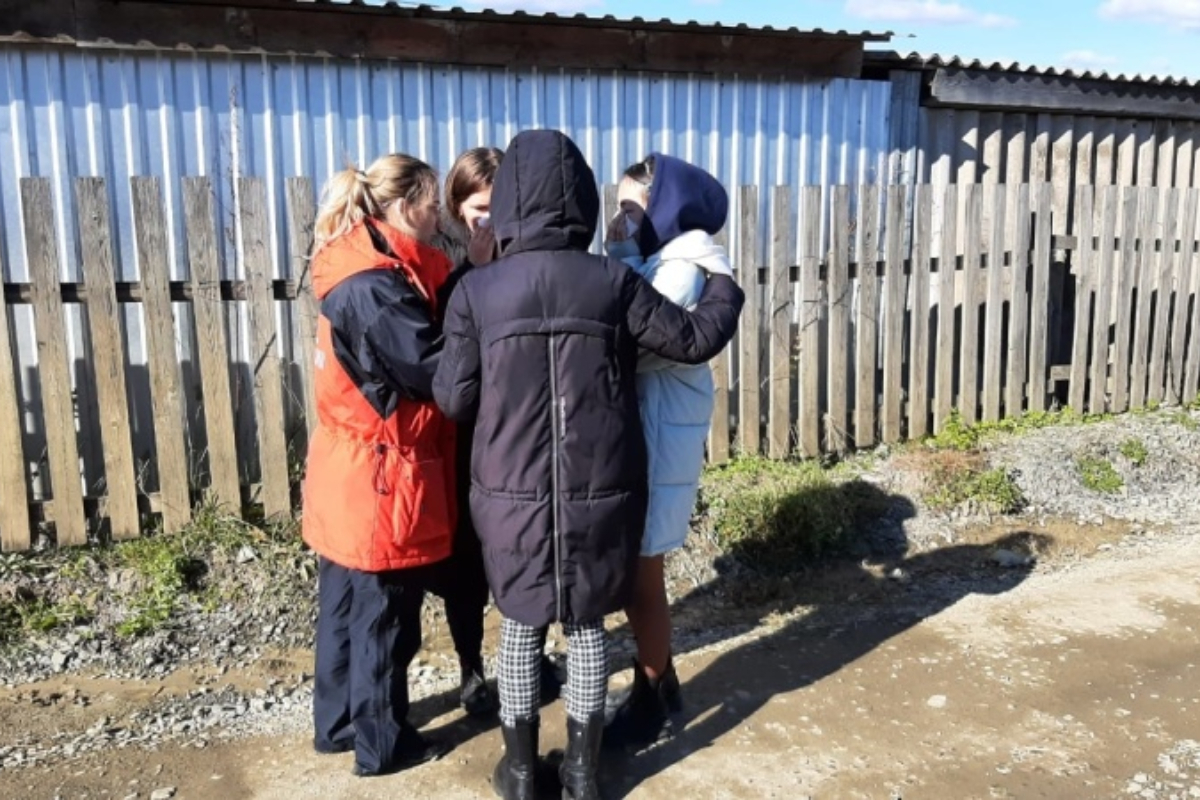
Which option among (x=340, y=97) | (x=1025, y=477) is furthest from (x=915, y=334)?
(x=340, y=97)

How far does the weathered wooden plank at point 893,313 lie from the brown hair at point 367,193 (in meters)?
3.62

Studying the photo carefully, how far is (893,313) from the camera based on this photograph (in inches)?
242

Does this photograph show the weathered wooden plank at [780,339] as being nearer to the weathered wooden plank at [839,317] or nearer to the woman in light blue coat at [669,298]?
the weathered wooden plank at [839,317]

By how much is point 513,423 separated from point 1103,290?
5.51 meters

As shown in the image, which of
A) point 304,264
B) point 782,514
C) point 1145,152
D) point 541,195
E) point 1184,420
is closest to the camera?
point 541,195

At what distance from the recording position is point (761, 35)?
21.0ft

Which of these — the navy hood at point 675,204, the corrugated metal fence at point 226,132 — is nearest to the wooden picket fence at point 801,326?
the corrugated metal fence at point 226,132

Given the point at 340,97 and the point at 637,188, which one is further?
the point at 340,97

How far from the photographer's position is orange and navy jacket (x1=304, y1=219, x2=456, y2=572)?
2938 millimetres

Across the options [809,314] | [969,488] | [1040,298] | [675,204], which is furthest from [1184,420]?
[675,204]

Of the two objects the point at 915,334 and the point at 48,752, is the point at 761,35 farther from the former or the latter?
the point at 48,752

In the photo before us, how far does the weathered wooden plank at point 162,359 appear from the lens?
14.4 feet

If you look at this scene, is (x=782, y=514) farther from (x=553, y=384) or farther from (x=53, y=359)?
(x=53, y=359)

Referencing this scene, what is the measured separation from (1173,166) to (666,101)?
14.6ft
